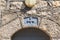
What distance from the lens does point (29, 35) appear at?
8078mm

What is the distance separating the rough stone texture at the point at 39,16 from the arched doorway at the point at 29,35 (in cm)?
36

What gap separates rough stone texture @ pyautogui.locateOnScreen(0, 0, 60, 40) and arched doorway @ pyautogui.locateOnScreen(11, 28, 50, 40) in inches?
14.3

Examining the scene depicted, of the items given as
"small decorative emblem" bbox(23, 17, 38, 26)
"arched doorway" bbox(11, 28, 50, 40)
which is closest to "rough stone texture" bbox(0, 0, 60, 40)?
"small decorative emblem" bbox(23, 17, 38, 26)

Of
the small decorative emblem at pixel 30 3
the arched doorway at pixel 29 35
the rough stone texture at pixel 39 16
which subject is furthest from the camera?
the arched doorway at pixel 29 35

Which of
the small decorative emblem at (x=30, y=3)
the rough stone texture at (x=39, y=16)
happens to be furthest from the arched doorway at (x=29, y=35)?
the small decorative emblem at (x=30, y=3)

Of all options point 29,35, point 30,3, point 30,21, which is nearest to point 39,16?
point 30,21

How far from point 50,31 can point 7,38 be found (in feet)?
3.83

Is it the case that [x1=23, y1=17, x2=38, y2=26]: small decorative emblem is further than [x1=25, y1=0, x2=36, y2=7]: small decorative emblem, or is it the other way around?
[x1=23, y1=17, x2=38, y2=26]: small decorative emblem

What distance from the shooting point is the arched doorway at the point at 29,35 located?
8031 mm

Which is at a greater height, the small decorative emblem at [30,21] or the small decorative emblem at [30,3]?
the small decorative emblem at [30,3]

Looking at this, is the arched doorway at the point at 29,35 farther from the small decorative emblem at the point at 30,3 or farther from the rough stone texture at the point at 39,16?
the small decorative emblem at the point at 30,3

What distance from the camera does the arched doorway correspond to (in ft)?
26.3

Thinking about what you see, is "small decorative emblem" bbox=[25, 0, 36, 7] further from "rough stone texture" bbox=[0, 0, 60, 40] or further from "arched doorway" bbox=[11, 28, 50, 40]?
"arched doorway" bbox=[11, 28, 50, 40]

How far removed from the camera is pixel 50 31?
7.68 metres
